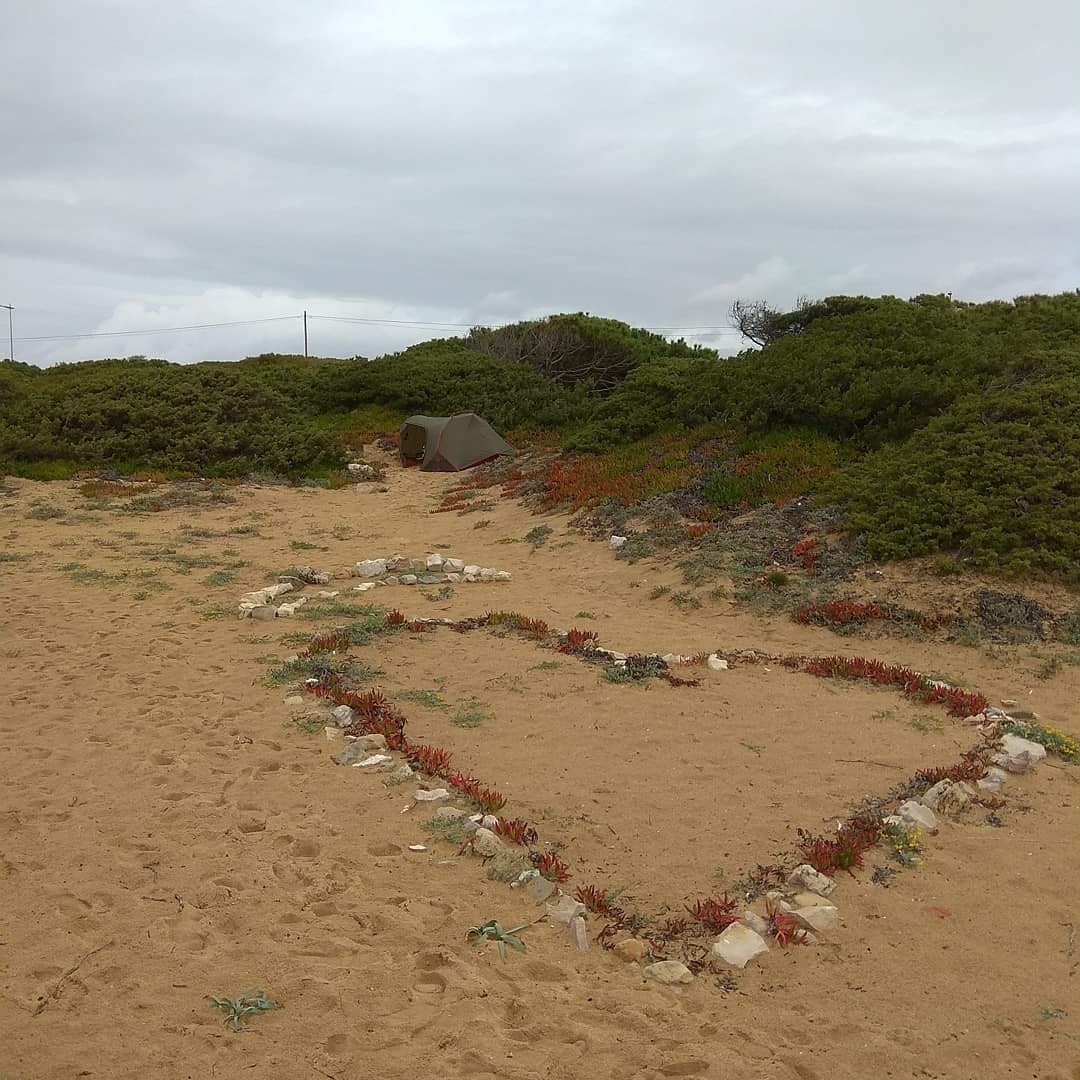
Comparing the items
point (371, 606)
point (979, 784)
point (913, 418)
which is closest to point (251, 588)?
point (371, 606)

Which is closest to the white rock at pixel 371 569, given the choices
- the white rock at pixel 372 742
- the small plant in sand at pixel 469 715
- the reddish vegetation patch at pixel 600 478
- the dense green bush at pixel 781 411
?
the reddish vegetation patch at pixel 600 478

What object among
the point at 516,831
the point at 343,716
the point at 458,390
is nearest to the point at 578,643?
the point at 343,716

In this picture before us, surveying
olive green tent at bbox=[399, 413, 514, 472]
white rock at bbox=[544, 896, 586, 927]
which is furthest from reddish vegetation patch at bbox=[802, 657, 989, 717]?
olive green tent at bbox=[399, 413, 514, 472]

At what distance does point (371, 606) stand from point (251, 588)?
2.14m

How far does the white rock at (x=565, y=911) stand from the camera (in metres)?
4.79

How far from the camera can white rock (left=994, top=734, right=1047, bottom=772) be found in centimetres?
655

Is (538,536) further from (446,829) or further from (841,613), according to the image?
(446,829)

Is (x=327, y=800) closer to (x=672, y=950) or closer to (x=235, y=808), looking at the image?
(x=235, y=808)

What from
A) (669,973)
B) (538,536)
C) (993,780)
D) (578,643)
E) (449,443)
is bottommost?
(669,973)

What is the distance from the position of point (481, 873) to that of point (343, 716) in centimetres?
265

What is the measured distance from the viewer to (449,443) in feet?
81.2

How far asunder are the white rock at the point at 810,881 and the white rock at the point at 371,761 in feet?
10.0

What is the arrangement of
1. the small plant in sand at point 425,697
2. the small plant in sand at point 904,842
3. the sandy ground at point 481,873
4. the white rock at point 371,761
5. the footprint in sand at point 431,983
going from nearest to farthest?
the sandy ground at point 481,873 → the footprint in sand at point 431,983 → the small plant in sand at point 904,842 → the white rock at point 371,761 → the small plant in sand at point 425,697

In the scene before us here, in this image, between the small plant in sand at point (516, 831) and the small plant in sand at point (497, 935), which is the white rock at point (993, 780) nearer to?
the small plant in sand at point (516, 831)
